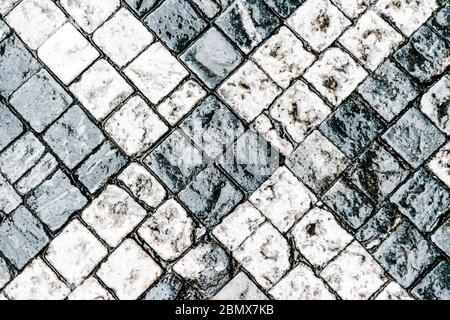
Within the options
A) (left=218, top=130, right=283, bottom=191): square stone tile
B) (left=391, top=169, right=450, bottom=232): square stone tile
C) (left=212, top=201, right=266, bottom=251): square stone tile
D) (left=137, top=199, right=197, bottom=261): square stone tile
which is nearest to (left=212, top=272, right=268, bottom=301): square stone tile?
(left=212, top=201, right=266, bottom=251): square stone tile

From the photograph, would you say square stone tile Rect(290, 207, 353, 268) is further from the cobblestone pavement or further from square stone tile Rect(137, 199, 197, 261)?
square stone tile Rect(137, 199, 197, 261)

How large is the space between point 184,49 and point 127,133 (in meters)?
0.62

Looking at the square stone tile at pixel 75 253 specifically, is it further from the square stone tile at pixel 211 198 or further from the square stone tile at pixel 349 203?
the square stone tile at pixel 349 203

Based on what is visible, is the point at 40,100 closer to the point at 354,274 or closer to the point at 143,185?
the point at 143,185

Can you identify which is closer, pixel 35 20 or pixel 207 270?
pixel 207 270

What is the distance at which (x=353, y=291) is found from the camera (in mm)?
2986

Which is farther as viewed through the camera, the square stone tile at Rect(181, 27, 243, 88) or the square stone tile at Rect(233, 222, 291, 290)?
the square stone tile at Rect(181, 27, 243, 88)

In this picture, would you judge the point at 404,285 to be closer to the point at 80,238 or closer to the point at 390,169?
the point at 390,169

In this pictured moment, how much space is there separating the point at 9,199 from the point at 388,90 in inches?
92.4

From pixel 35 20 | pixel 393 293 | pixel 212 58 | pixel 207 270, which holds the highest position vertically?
pixel 35 20

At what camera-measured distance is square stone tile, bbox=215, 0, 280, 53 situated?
3141mm

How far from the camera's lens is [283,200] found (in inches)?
120

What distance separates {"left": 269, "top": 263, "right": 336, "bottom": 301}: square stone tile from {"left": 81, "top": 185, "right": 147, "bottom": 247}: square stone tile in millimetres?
902

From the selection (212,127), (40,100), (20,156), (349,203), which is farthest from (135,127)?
(349,203)
